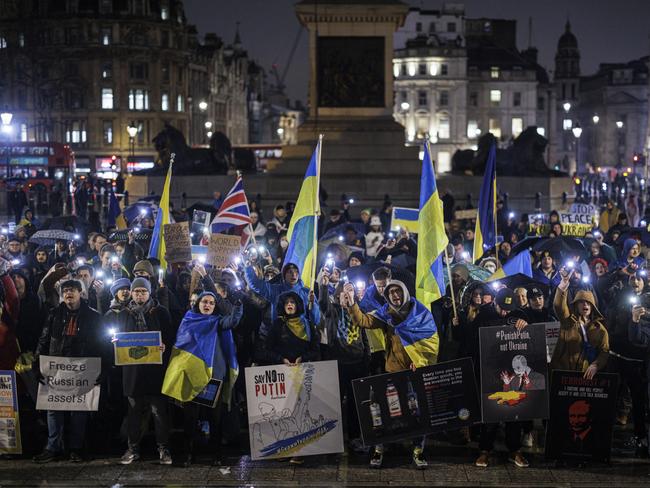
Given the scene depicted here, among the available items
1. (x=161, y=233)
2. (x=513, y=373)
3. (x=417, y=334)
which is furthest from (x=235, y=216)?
(x=513, y=373)

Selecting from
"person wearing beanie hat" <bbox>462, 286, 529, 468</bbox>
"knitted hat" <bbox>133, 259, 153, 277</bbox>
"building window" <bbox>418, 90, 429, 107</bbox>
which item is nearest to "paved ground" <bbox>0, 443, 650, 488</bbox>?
"person wearing beanie hat" <bbox>462, 286, 529, 468</bbox>

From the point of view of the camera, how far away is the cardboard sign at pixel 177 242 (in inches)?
539

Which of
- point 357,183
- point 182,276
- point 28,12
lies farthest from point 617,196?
point 28,12

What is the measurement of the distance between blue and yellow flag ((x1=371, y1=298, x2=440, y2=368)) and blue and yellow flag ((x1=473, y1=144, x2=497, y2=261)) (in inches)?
168

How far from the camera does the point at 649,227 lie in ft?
62.4

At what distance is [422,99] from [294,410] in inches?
4324

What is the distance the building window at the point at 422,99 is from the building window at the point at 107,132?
38.9m

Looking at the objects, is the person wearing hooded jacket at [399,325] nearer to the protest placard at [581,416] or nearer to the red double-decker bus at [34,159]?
the protest placard at [581,416]

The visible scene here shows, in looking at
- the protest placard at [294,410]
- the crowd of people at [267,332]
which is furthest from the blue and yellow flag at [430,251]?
the protest placard at [294,410]

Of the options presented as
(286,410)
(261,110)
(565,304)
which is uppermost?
(261,110)

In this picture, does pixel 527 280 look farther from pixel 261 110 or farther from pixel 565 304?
pixel 261 110

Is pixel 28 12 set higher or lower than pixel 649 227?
higher

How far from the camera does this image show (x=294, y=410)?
9984 mm

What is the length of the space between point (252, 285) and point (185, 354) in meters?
1.62
